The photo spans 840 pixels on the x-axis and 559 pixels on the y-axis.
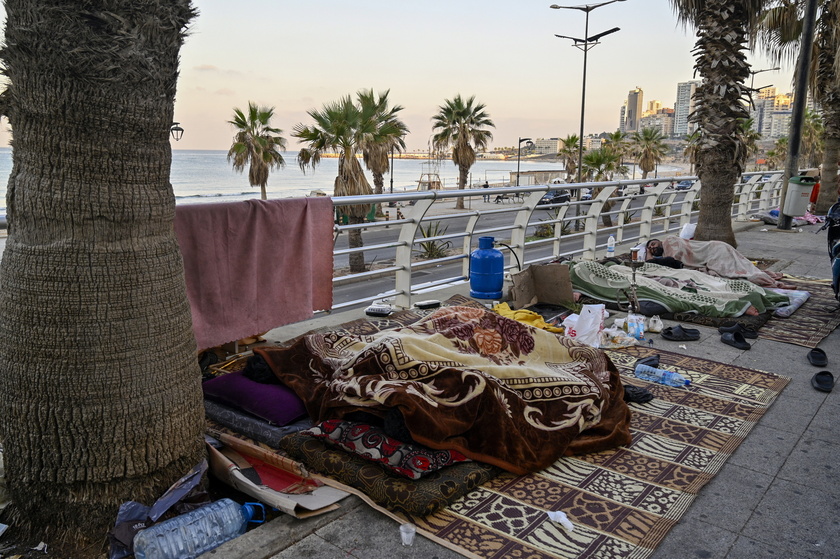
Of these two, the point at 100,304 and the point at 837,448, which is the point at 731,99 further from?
the point at 100,304

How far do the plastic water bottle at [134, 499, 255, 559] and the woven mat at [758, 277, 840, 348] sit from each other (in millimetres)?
5042

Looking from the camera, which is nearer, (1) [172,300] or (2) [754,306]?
(1) [172,300]

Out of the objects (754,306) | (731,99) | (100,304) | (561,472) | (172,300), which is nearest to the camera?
(100,304)

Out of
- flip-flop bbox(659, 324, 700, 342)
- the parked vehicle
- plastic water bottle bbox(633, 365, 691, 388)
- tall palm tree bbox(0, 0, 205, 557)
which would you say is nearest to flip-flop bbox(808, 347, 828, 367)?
flip-flop bbox(659, 324, 700, 342)

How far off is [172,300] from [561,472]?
6.84 ft

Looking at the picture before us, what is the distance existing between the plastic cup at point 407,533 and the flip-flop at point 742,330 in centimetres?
424

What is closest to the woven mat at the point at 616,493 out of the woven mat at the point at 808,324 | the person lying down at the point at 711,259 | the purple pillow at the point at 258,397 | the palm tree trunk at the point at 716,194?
the purple pillow at the point at 258,397

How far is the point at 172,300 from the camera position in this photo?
2699mm

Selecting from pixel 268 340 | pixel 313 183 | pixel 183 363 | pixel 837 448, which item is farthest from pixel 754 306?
pixel 313 183

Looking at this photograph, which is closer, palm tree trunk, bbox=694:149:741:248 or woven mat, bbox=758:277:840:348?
woven mat, bbox=758:277:840:348

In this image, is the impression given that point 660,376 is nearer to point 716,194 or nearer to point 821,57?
point 716,194

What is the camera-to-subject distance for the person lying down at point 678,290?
21.3ft

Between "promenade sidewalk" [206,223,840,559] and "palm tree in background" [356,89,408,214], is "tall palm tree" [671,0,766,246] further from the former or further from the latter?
"palm tree in background" [356,89,408,214]

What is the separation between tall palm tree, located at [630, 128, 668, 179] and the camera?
54125 mm
